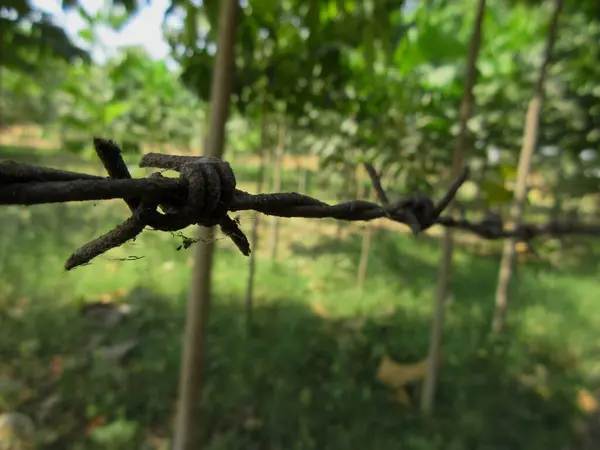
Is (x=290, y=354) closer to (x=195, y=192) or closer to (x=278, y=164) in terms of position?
(x=278, y=164)

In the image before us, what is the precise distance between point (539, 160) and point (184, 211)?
360 inches

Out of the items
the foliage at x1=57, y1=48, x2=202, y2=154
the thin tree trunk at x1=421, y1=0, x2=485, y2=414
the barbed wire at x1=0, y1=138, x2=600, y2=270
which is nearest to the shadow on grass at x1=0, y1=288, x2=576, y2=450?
the thin tree trunk at x1=421, y1=0, x2=485, y2=414

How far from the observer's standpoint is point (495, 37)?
4.85 metres

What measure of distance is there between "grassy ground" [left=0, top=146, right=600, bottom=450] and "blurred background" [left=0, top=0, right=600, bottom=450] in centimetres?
2

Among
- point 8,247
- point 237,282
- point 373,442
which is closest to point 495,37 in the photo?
point 237,282

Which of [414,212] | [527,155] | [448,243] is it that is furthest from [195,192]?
[527,155]

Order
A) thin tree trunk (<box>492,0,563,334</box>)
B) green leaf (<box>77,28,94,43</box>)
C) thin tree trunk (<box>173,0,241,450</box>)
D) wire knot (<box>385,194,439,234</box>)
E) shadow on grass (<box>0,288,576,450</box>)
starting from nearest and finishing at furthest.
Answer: wire knot (<box>385,194,439,234</box>) → thin tree trunk (<box>173,0,241,450</box>) → shadow on grass (<box>0,288,576,450</box>) → thin tree trunk (<box>492,0,563,334</box>) → green leaf (<box>77,28,94,43</box>)

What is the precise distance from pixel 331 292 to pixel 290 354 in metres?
1.54

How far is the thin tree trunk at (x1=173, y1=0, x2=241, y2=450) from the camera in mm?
1562

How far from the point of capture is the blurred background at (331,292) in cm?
236

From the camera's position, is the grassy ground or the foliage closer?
the grassy ground

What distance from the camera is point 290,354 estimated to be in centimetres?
360

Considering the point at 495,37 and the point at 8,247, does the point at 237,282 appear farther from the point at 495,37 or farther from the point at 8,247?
the point at 495,37

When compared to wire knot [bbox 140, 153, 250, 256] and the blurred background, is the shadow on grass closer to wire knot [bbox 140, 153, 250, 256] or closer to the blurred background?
the blurred background
